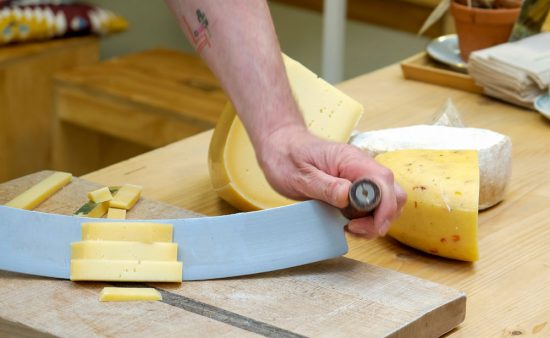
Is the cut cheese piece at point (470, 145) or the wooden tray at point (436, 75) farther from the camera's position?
the wooden tray at point (436, 75)

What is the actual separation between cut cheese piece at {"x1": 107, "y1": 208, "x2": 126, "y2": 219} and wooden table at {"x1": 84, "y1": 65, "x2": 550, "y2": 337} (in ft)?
0.40

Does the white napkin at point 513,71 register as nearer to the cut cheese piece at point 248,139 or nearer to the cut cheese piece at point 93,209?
the cut cheese piece at point 248,139

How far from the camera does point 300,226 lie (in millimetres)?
936

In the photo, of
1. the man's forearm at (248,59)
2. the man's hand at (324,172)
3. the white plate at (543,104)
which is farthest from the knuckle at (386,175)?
the white plate at (543,104)

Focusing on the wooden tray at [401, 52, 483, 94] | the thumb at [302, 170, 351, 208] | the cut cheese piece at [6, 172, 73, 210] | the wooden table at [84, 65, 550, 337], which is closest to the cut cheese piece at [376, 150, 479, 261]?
the wooden table at [84, 65, 550, 337]

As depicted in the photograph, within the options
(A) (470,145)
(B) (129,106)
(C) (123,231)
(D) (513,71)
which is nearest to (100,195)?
(C) (123,231)

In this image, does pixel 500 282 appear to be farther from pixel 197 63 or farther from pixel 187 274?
pixel 197 63

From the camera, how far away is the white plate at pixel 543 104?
1.42 m

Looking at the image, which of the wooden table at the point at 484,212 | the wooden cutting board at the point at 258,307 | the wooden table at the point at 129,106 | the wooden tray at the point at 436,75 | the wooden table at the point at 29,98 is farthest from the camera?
the wooden table at the point at 29,98

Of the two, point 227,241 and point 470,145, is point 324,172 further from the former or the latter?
point 470,145

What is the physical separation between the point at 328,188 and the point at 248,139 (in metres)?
0.22

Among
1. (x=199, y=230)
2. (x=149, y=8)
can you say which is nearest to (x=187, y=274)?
(x=199, y=230)

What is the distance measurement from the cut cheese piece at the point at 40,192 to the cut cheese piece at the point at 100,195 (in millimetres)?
53

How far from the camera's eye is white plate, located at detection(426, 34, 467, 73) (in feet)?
5.30
